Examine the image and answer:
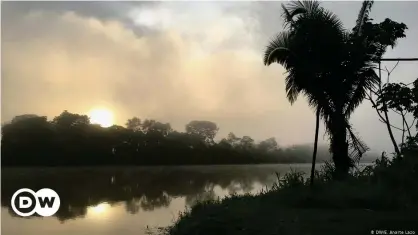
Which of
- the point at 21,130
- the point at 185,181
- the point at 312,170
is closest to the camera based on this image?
the point at 21,130

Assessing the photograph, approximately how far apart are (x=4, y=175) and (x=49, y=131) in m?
1.16

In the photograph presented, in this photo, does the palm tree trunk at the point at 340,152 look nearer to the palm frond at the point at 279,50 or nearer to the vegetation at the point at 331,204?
the vegetation at the point at 331,204

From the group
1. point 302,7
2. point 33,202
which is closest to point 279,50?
point 302,7

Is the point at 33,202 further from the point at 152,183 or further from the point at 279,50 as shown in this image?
the point at 279,50

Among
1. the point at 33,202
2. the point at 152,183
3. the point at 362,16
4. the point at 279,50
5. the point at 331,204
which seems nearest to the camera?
the point at 33,202

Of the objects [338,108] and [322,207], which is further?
[338,108]

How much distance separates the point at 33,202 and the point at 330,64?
4.85m

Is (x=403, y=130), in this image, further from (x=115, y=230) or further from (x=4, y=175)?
(x=4, y=175)

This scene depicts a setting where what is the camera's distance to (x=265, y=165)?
7992 millimetres

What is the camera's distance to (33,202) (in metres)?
5.90

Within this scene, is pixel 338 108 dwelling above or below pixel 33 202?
above

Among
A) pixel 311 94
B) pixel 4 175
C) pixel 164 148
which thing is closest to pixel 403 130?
pixel 311 94

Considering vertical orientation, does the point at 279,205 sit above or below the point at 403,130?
below

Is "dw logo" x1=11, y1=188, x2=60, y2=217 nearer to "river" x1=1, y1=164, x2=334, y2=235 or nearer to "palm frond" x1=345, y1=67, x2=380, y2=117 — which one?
"river" x1=1, y1=164, x2=334, y2=235
